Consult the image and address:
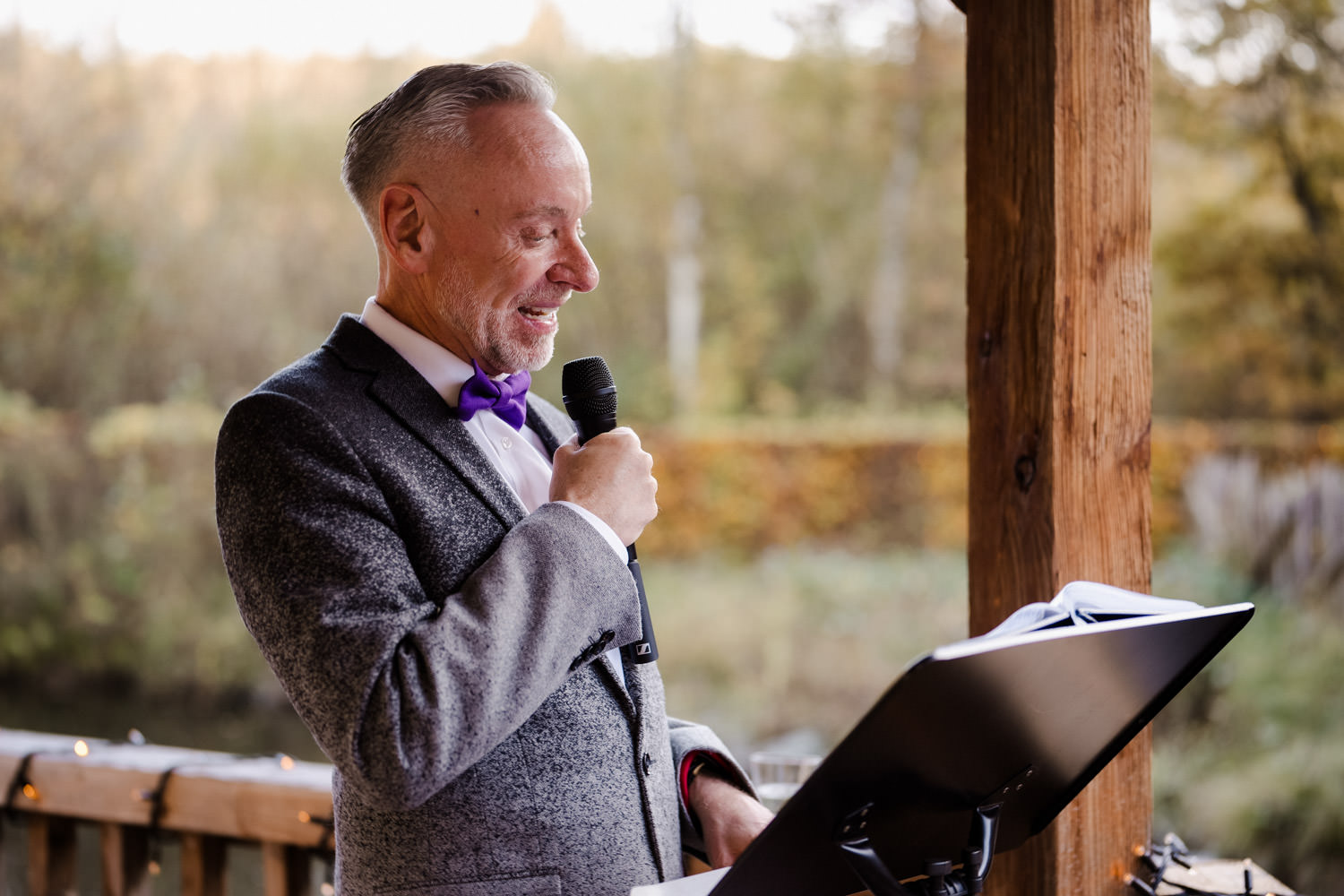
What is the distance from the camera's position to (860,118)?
975cm

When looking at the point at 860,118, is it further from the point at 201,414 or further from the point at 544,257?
the point at 544,257

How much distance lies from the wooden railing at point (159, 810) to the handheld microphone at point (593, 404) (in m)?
0.93

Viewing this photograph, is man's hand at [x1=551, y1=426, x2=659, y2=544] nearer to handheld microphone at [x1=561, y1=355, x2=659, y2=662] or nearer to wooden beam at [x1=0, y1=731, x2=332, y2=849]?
handheld microphone at [x1=561, y1=355, x2=659, y2=662]

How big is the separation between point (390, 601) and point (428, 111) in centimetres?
64

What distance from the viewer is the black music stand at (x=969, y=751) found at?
0.90 metres

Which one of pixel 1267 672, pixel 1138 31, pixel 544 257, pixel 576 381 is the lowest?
pixel 1267 672

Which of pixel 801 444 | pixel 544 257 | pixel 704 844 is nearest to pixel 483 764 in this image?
pixel 704 844

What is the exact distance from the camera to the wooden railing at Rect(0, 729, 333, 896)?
2018 millimetres

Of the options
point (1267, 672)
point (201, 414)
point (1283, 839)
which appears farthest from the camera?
point (201, 414)

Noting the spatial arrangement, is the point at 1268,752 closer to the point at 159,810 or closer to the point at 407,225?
the point at 159,810

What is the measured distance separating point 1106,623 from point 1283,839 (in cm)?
464

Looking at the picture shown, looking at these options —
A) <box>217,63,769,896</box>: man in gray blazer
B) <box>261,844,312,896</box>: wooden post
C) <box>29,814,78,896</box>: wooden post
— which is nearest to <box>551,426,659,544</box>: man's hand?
<box>217,63,769,896</box>: man in gray blazer

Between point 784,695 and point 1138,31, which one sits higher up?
point 1138,31

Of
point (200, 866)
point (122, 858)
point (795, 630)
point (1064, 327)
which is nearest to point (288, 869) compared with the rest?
point (200, 866)
